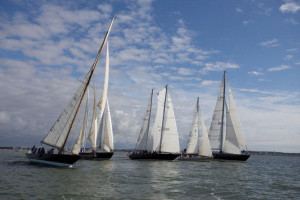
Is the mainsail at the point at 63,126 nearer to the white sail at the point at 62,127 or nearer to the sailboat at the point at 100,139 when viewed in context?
Result: the white sail at the point at 62,127

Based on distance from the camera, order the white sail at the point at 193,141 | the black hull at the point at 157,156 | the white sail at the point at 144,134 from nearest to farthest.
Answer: the black hull at the point at 157,156 < the white sail at the point at 193,141 < the white sail at the point at 144,134

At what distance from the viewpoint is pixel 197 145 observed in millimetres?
61719

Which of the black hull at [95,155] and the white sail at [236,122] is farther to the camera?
the white sail at [236,122]

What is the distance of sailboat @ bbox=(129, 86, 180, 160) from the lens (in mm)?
58000

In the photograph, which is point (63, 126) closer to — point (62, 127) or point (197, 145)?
point (62, 127)

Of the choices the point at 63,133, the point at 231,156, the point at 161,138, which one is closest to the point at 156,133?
the point at 161,138

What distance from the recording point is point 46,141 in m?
34.7

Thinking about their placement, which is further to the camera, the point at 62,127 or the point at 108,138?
the point at 108,138

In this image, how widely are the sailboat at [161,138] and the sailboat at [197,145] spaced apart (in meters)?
5.33

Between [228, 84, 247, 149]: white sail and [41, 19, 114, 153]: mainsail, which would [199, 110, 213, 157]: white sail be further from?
[41, 19, 114, 153]: mainsail

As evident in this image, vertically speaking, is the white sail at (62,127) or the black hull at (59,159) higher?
the white sail at (62,127)

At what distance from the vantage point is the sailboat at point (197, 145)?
59406 mm

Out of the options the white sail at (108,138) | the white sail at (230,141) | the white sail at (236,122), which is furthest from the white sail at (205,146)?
the white sail at (108,138)

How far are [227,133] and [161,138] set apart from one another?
50.1 ft
